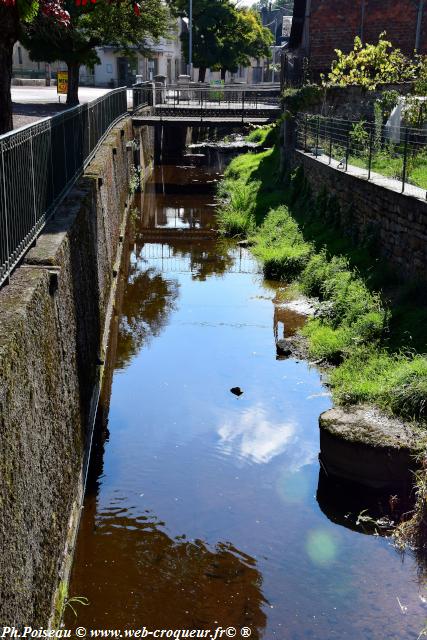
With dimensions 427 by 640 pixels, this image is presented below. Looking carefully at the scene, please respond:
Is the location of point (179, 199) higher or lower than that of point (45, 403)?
lower

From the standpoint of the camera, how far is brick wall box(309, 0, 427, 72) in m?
25.5

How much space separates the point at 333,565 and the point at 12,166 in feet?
15.0

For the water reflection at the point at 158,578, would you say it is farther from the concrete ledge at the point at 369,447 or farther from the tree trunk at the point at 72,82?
the tree trunk at the point at 72,82

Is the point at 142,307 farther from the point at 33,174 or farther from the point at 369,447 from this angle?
the point at 369,447

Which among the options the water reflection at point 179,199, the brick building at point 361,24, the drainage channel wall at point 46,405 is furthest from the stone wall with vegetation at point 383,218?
the brick building at point 361,24

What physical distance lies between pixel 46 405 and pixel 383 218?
26.4ft

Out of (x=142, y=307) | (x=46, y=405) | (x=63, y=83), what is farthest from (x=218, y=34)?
(x=46, y=405)

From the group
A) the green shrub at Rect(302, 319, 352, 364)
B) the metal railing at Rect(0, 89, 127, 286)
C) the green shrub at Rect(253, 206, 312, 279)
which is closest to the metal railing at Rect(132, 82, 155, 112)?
the green shrub at Rect(253, 206, 312, 279)

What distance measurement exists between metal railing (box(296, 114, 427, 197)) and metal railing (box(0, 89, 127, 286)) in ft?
16.0

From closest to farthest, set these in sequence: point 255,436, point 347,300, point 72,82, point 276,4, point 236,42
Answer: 1. point 255,436
2. point 347,300
3. point 72,82
4. point 236,42
5. point 276,4

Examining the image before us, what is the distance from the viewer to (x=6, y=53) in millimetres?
9516

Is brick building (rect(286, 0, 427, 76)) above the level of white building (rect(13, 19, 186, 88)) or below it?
above

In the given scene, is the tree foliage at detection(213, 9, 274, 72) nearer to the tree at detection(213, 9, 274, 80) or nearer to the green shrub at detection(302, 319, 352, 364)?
the tree at detection(213, 9, 274, 80)

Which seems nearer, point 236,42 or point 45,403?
point 45,403
